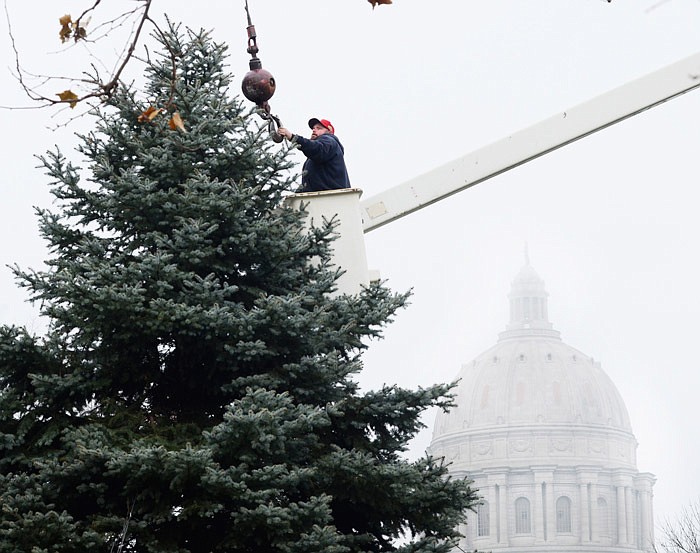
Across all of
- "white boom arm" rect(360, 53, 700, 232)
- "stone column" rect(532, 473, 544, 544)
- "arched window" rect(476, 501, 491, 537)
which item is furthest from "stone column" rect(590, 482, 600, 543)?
"white boom arm" rect(360, 53, 700, 232)

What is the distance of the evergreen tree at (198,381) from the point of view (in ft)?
28.3

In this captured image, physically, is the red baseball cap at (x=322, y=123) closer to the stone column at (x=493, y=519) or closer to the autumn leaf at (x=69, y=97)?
the autumn leaf at (x=69, y=97)

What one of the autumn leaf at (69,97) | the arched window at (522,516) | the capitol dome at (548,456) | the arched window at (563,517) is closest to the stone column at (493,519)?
the capitol dome at (548,456)

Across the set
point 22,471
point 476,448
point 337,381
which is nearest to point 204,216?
point 337,381

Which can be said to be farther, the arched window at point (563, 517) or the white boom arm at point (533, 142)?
the arched window at point (563, 517)

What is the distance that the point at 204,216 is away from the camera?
31.2ft

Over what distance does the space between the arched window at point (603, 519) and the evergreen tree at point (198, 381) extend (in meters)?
143

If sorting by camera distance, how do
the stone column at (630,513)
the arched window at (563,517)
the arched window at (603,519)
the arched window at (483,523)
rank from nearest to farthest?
the arched window at (483,523), the arched window at (563,517), the arched window at (603,519), the stone column at (630,513)

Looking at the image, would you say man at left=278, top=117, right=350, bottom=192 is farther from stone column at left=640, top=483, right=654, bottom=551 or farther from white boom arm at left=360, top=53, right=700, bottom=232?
stone column at left=640, top=483, right=654, bottom=551

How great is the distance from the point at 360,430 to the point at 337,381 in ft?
1.40

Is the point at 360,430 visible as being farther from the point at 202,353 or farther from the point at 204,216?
the point at 204,216

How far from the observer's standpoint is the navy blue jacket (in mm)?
10773

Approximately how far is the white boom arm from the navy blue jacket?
32.9 inches

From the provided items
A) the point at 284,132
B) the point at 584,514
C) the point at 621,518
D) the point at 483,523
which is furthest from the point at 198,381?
the point at 621,518
